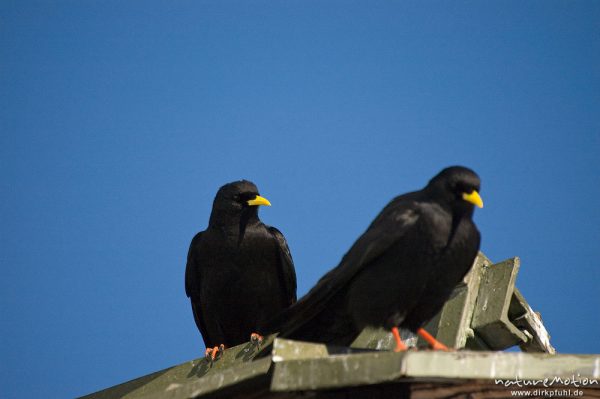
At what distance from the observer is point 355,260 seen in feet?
Result: 19.7

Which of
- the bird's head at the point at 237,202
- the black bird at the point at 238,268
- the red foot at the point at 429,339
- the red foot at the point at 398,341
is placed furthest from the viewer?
the bird's head at the point at 237,202

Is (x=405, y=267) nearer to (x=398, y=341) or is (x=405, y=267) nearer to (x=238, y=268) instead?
(x=398, y=341)

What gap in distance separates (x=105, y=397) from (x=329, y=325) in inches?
89.8

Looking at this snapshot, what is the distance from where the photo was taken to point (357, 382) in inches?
175

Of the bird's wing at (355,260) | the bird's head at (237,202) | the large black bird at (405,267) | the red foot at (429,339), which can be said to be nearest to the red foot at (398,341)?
the large black bird at (405,267)

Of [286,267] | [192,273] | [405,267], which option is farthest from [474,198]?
[192,273]

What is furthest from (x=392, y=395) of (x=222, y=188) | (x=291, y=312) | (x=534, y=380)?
(x=222, y=188)

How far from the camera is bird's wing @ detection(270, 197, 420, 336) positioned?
19.4 ft

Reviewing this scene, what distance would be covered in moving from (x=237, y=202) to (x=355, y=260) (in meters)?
3.80

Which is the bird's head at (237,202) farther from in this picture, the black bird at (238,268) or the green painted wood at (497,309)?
the green painted wood at (497,309)

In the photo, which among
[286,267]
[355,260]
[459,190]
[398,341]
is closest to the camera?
[398,341]

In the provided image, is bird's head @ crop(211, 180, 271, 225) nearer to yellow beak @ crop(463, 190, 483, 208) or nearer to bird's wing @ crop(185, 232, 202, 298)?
bird's wing @ crop(185, 232, 202, 298)

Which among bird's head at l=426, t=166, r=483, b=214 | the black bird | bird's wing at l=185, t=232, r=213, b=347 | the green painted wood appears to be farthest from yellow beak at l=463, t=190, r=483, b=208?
bird's wing at l=185, t=232, r=213, b=347

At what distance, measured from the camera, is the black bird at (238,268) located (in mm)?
9430
